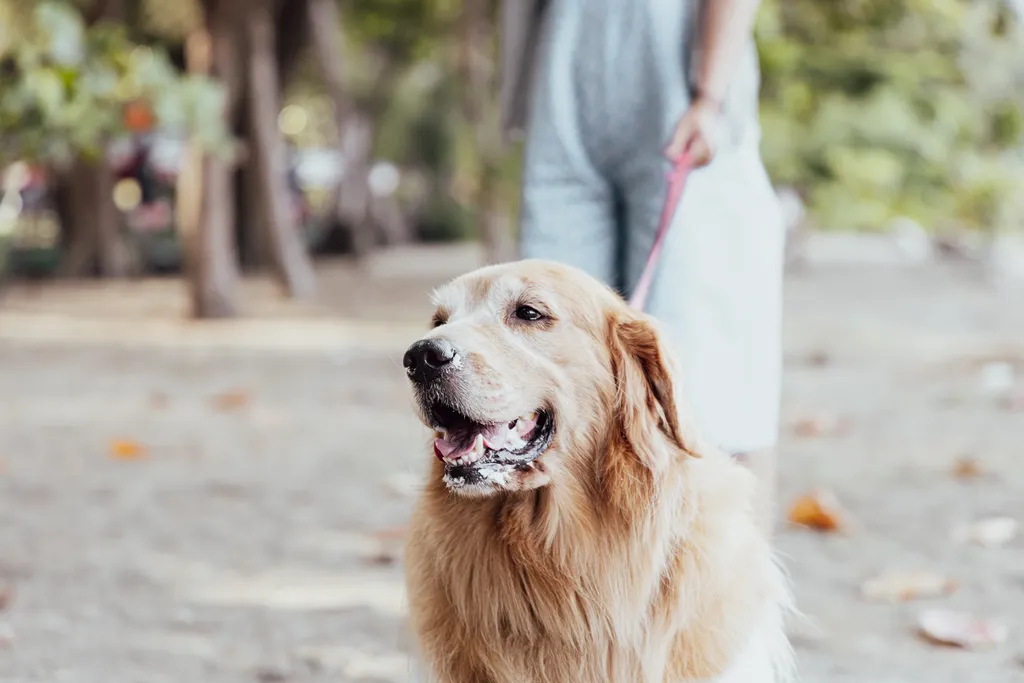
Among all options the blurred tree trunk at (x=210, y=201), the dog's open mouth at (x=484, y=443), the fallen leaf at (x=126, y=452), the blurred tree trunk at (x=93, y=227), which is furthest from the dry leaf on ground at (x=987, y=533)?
the blurred tree trunk at (x=93, y=227)

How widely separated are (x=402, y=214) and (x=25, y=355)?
13442 millimetres

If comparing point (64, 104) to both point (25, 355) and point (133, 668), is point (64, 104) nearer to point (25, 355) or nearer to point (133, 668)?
point (133, 668)

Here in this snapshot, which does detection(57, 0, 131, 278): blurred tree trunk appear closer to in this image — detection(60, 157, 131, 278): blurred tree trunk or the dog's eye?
detection(60, 157, 131, 278): blurred tree trunk

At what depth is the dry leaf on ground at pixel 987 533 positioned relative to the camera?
457cm

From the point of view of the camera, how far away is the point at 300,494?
→ 5.56m

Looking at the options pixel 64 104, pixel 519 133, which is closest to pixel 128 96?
pixel 64 104

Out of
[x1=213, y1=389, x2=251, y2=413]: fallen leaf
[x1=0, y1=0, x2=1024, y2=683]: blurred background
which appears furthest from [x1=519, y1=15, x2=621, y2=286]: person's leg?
[x1=213, y1=389, x2=251, y2=413]: fallen leaf

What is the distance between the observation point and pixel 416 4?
60.2 ft

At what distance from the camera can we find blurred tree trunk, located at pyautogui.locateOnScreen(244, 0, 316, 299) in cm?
1243

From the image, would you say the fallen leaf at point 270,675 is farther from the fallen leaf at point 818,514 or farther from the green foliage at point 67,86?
the green foliage at point 67,86

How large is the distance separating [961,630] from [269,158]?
10.3 m

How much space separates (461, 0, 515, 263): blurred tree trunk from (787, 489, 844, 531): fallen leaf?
5.28 metres

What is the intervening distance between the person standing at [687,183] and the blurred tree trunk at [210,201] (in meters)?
8.26

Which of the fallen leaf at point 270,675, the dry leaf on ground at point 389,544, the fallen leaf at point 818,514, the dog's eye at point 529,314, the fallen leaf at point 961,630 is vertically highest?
the dog's eye at point 529,314
